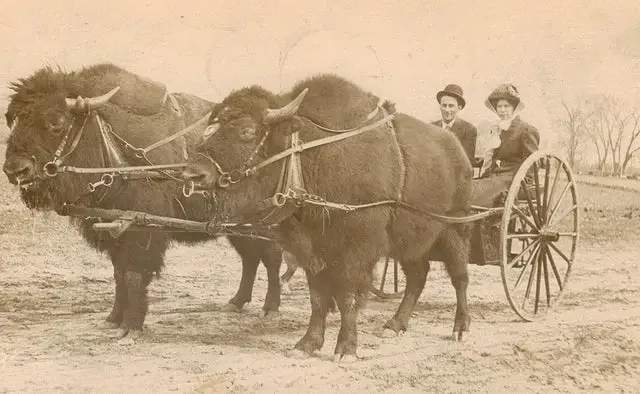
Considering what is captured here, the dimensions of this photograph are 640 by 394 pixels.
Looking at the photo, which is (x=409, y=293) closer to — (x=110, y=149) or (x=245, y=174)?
(x=245, y=174)

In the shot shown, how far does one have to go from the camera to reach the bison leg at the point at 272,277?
22.4ft

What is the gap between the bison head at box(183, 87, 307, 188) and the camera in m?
4.89

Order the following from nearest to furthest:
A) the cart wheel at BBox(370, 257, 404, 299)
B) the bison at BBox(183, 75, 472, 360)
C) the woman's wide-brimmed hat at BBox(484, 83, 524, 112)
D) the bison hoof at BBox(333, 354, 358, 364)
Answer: the bison at BBox(183, 75, 472, 360) → the bison hoof at BBox(333, 354, 358, 364) → the woman's wide-brimmed hat at BBox(484, 83, 524, 112) → the cart wheel at BBox(370, 257, 404, 299)

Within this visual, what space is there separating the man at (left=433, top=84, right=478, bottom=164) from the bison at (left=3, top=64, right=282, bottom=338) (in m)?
2.37

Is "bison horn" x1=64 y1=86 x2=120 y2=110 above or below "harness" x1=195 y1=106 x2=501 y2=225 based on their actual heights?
above

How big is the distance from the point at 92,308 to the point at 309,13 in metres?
3.52

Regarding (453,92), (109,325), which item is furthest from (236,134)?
(453,92)

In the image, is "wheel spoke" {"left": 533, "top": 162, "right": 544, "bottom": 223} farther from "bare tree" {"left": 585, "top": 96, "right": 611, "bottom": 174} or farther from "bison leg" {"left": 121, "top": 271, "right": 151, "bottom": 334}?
"bison leg" {"left": 121, "top": 271, "right": 151, "bottom": 334}

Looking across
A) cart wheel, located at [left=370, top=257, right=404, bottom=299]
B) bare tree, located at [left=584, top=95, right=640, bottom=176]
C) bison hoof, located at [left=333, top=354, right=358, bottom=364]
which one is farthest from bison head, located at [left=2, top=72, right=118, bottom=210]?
bare tree, located at [left=584, top=95, right=640, bottom=176]

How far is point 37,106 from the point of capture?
17.5 feet

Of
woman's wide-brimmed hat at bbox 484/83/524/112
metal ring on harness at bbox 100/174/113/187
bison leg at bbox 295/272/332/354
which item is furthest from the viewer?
woman's wide-brimmed hat at bbox 484/83/524/112

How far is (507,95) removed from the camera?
6496 millimetres

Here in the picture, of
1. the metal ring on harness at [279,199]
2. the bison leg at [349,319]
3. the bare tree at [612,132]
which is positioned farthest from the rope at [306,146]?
the bare tree at [612,132]

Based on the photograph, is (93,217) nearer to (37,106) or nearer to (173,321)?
(37,106)
